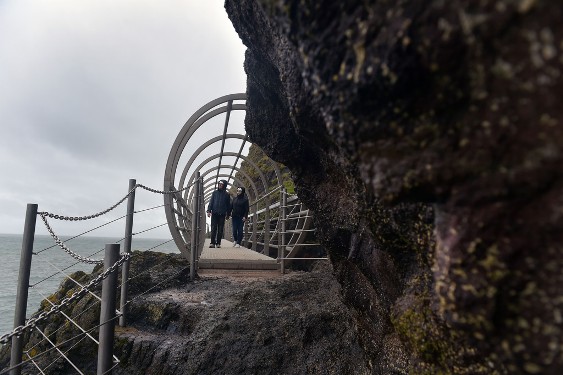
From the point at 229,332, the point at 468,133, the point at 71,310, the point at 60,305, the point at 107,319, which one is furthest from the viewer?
the point at 71,310

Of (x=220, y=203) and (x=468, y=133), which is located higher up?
(x=220, y=203)

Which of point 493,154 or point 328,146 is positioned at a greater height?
point 328,146

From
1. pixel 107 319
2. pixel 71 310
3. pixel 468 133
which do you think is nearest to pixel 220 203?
pixel 71 310

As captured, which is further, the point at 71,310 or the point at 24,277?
the point at 71,310

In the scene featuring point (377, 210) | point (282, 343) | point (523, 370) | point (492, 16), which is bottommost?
point (282, 343)

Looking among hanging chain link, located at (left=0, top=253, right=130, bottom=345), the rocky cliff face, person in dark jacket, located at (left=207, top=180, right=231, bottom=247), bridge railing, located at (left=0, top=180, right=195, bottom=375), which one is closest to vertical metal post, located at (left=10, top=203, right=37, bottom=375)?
bridge railing, located at (left=0, top=180, right=195, bottom=375)

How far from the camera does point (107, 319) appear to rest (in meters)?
2.69

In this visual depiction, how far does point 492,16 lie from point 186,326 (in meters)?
4.43

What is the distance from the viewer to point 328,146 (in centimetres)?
270

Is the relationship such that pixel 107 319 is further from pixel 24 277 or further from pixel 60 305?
pixel 24 277

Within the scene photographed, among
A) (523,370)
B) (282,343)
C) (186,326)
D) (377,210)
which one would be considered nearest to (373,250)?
(377,210)

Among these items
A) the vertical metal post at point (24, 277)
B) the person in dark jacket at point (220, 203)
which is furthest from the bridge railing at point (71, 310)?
the person in dark jacket at point (220, 203)

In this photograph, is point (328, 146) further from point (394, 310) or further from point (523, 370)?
point (523, 370)

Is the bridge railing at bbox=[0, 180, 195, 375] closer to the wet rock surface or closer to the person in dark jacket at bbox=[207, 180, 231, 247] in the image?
the wet rock surface
